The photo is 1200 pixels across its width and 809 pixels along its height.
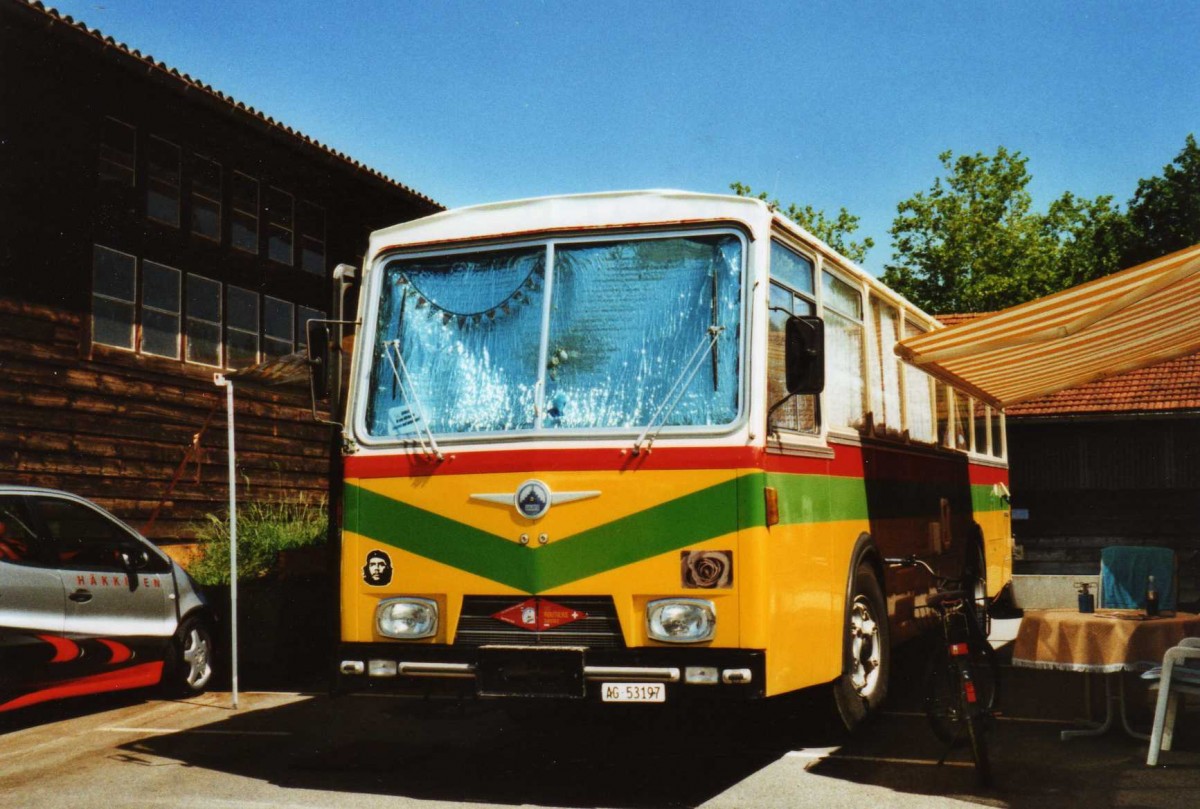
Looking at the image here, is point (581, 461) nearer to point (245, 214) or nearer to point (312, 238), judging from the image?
point (245, 214)

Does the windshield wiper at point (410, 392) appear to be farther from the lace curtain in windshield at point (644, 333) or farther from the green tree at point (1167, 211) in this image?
the green tree at point (1167, 211)

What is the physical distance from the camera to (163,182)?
17.8m

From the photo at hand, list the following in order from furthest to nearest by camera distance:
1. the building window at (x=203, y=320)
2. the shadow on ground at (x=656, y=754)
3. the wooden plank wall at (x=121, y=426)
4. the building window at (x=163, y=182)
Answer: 1. the building window at (x=203, y=320)
2. the building window at (x=163, y=182)
3. the wooden plank wall at (x=121, y=426)
4. the shadow on ground at (x=656, y=754)

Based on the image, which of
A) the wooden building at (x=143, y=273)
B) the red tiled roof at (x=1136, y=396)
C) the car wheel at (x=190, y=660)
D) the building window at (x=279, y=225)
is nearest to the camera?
the car wheel at (x=190, y=660)

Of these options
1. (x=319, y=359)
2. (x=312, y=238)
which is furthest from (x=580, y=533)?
(x=312, y=238)

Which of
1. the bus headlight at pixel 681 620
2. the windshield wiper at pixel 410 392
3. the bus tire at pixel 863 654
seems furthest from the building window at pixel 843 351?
the windshield wiper at pixel 410 392

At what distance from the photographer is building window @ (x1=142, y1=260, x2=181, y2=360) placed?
1722 centimetres

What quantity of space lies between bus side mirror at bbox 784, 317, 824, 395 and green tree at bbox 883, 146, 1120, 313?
151 ft

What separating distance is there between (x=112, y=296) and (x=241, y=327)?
8.51 feet

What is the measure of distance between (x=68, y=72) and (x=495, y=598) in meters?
11.9

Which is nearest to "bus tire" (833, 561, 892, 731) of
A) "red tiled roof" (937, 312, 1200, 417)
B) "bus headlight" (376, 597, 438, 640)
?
"bus headlight" (376, 597, 438, 640)

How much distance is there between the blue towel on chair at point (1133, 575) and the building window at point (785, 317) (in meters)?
5.07

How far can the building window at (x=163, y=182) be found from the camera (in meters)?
17.5

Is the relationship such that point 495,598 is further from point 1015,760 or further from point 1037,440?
point 1037,440
